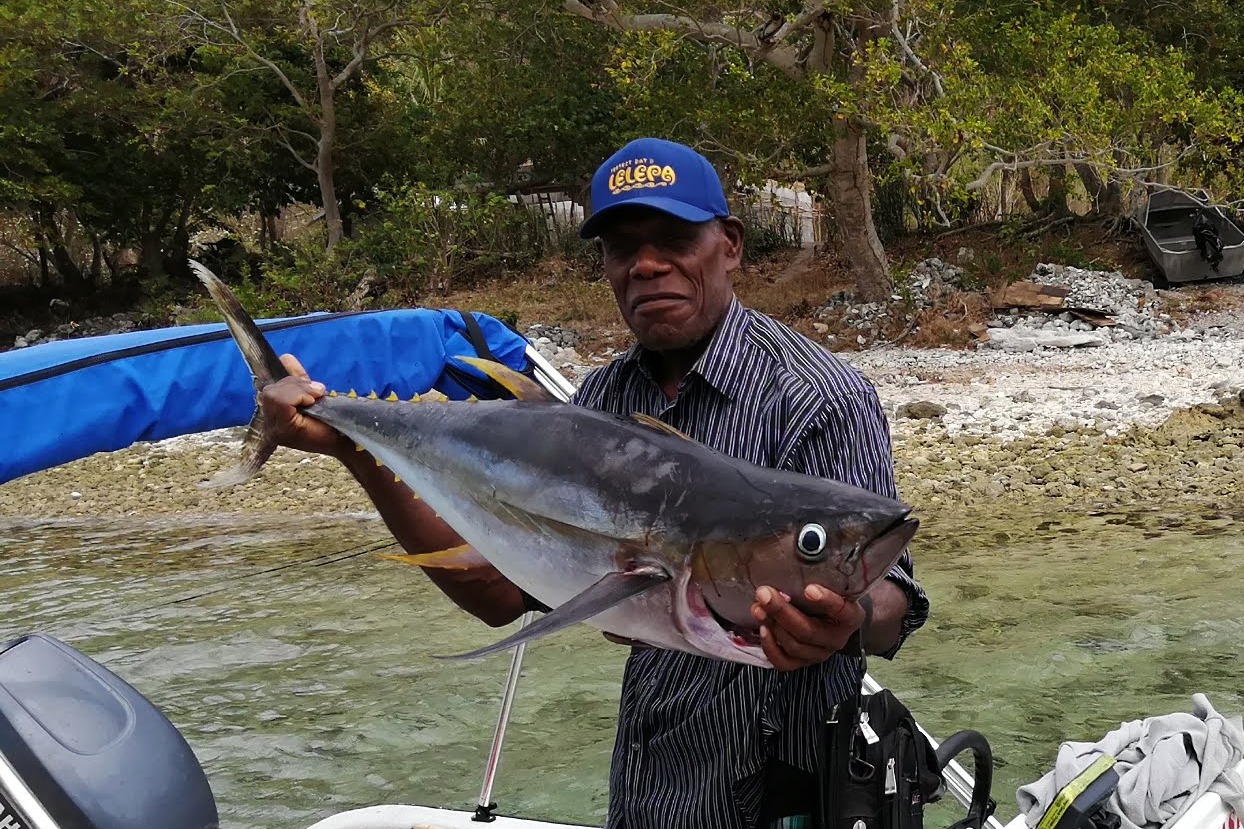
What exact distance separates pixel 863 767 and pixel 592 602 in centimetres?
69

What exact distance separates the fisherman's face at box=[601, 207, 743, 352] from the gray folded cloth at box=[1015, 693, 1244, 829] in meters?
1.79

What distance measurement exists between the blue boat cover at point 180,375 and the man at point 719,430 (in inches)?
44.8

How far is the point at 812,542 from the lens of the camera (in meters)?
1.50

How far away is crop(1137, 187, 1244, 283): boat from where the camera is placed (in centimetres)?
1705

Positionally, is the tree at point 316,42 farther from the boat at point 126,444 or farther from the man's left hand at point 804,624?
the man's left hand at point 804,624

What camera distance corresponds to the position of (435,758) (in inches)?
229

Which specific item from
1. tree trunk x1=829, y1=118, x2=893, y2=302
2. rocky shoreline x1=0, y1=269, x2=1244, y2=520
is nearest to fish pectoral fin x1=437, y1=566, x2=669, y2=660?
rocky shoreline x1=0, y1=269, x2=1244, y2=520

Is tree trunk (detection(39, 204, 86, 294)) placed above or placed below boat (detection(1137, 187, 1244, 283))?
above

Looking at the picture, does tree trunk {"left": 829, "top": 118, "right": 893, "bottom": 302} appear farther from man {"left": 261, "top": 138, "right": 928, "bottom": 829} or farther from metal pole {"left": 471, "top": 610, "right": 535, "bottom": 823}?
man {"left": 261, "top": 138, "right": 928, "bottom": 829}

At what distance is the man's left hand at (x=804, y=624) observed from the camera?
4.92 feet

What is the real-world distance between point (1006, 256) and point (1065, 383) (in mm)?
6722

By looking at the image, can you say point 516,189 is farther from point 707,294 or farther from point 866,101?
point 707,294

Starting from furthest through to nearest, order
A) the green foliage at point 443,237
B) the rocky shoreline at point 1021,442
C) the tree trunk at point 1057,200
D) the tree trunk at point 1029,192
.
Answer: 1. the tree trunk at point 1029,192
2. the green foliage at point 443,237
3. the tree trunk at point 1057,200
4. the rocky shoreline at point 1021,442

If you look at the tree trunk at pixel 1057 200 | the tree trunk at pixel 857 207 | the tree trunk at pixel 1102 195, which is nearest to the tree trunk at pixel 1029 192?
the tree trunk at pixel 1057 200
